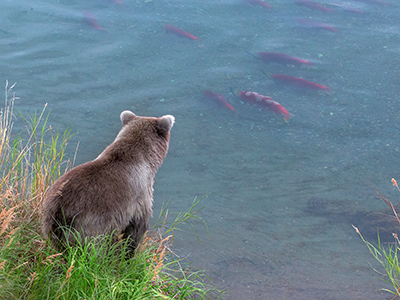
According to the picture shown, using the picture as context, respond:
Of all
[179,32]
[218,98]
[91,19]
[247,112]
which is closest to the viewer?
[247,112]

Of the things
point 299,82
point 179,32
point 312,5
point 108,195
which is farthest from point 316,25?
point 108,195

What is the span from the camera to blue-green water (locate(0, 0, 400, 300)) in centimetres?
564

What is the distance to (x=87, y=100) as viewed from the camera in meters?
8.31

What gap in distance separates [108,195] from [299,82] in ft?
21.1

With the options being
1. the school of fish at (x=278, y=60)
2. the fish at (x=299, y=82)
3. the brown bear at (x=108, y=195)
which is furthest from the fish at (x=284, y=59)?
the brown bear at (x=108, y=195)

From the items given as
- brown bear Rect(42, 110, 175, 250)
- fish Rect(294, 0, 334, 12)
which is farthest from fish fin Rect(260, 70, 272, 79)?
brown bear Rect(42, 110, 175, 250)

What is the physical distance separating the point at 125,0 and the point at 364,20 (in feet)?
18.4

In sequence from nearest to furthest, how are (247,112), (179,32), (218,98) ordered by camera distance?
(247,112)
(218,98)
(179,32)

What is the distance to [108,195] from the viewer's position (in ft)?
10.3

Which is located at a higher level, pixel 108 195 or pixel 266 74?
pixel 108 195

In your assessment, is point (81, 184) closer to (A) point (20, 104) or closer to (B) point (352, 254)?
(B) point (352, 254)

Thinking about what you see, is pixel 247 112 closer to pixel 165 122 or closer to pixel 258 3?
pixel 258 3

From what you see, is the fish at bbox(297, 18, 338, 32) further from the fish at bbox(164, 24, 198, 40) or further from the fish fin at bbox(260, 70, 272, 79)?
the fish at bbox(164, 24, 198, 40)

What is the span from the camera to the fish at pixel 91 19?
10461mm
